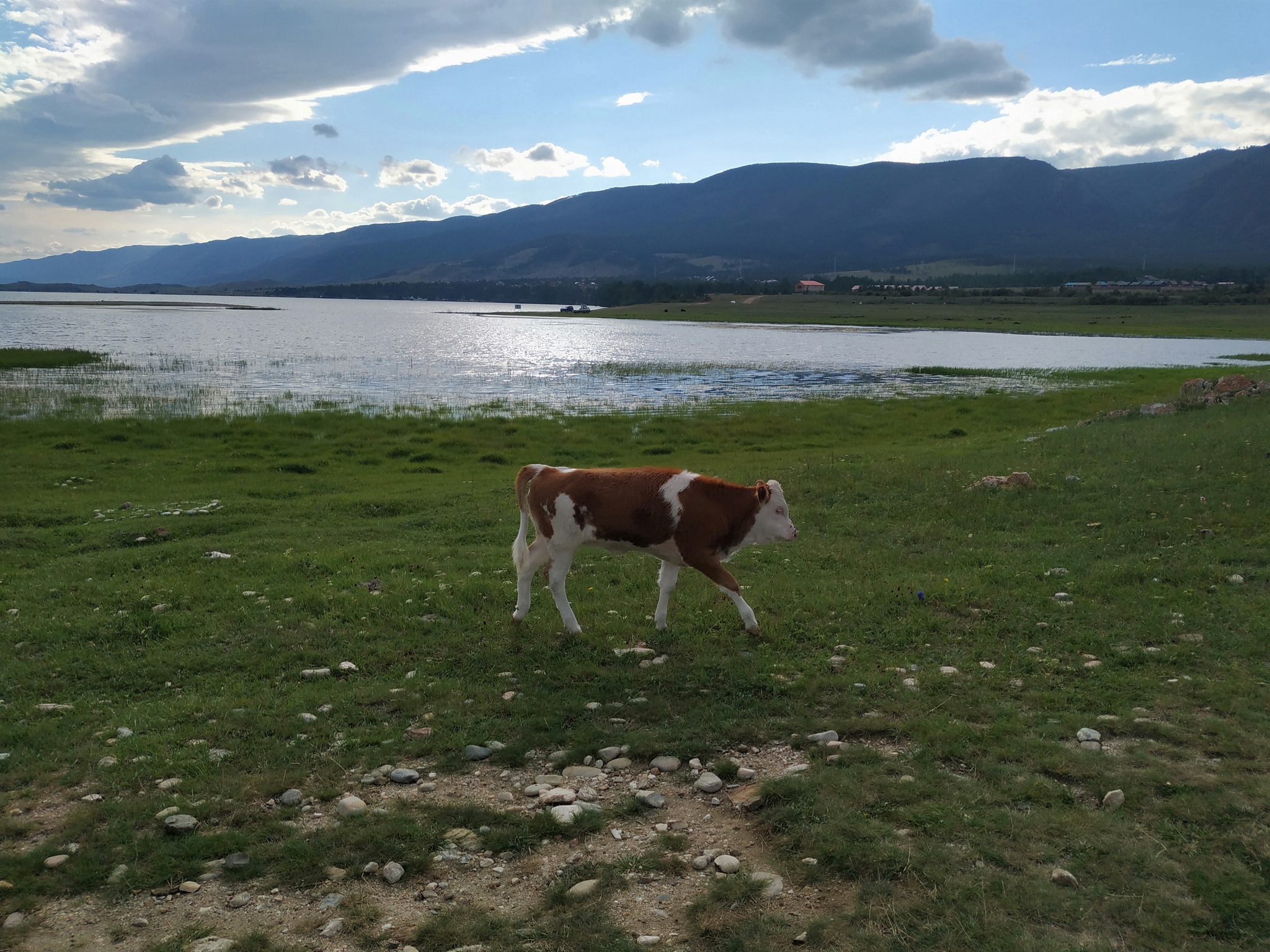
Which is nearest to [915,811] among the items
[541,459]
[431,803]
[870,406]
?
[431,803]

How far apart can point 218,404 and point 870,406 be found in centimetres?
3537

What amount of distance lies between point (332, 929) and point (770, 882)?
3.00 meters

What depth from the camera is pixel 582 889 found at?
5.97 metres

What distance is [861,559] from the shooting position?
1497 cm

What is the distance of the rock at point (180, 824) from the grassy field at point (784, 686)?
139 millimetres

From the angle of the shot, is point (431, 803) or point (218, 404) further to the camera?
point (218, 404)

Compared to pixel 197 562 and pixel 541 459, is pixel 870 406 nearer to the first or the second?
pixel 541 459

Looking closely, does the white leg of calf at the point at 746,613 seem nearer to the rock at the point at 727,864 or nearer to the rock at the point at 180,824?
the rock at the point at 727,864

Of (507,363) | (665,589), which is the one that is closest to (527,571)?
(665,589)

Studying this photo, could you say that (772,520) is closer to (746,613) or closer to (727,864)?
(746,613)

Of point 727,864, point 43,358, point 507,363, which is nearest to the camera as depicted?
point 727,864

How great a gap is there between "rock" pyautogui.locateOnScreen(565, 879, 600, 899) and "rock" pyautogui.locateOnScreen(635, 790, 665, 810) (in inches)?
47.9

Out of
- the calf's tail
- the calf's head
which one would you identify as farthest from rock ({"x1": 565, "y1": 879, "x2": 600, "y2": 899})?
the calf's head

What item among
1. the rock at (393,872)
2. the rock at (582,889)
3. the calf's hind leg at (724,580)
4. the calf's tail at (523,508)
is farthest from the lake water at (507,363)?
the rock at (582,889)
